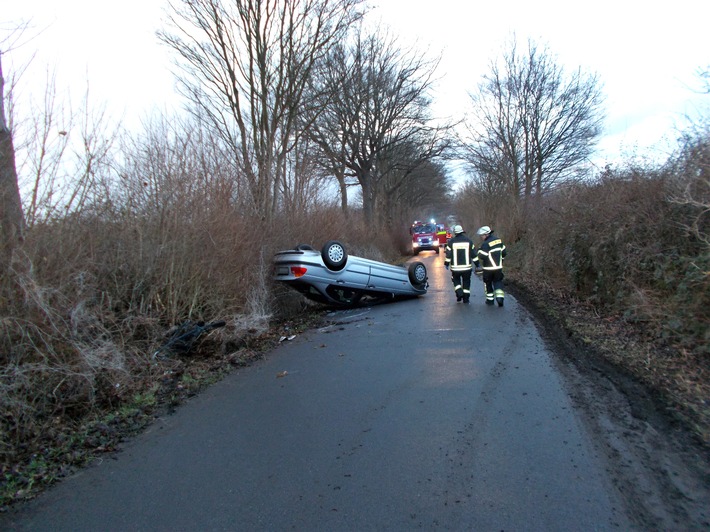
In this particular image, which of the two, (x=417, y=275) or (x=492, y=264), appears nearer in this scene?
(x=492, y=264)

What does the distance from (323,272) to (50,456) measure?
636cm

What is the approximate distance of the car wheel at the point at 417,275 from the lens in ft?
40.0

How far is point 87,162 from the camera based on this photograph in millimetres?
6270

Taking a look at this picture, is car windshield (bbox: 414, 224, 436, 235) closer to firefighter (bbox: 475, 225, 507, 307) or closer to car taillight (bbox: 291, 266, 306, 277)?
firefighter (bbox: 475, 225, 507, 307)

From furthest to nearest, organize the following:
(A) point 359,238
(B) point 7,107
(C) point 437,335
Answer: (A) point 359,238, (C) point 437,335, (B) point 7,107

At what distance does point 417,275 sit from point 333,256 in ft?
11.0

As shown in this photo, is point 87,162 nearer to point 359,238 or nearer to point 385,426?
point 385,426

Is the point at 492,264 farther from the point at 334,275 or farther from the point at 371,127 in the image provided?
the point at 371,127

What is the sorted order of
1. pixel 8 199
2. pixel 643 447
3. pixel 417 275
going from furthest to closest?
pixel 417 275 → pixel 8 199 → pixel 643 447

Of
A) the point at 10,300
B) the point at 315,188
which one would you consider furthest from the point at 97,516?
the point at 315,188

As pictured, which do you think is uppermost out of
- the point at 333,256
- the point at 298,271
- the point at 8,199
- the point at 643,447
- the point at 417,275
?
the point at 8,199

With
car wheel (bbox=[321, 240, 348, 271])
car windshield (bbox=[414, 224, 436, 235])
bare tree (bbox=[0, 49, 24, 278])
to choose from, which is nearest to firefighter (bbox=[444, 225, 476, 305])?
car wheel (bbox=[321, 240, 348, 271])

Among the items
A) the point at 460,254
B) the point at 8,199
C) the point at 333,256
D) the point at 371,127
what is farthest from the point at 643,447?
the point at 371,127

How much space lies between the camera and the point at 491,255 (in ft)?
34.1
